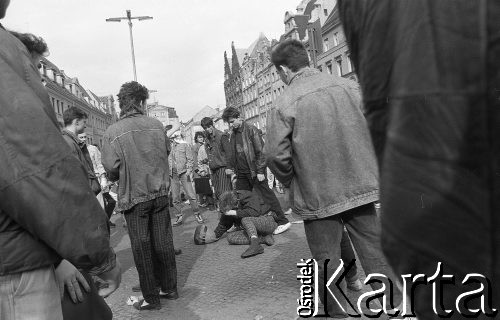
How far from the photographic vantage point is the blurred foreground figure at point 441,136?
2.87ft

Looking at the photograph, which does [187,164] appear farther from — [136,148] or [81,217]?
[81,217]

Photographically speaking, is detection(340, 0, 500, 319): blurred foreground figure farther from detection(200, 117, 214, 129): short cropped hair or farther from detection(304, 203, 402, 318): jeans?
detection(200, 117, 214, 129): short cropped hair

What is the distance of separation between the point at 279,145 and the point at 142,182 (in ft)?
6.13

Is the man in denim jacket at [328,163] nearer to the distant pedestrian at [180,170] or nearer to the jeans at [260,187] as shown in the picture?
the jeans at [260,187]

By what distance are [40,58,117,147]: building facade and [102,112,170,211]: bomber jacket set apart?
1669 inches

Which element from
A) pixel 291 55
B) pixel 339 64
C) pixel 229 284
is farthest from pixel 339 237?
pixel 339 64

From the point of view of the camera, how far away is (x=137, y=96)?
5.06 metres

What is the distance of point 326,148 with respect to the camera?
138 inches

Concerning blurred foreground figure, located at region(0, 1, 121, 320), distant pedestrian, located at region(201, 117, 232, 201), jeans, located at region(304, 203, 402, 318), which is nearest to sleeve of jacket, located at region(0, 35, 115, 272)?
blurred foreground figure, located at region(0, 1, 121, 320)

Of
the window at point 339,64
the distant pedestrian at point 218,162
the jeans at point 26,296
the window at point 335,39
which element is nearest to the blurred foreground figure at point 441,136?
the jeans at point 26,296

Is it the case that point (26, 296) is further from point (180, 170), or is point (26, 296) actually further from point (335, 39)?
point (335, 39)

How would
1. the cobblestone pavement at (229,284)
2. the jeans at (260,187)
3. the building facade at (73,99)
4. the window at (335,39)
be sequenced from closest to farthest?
the cobblestone pavement at (229,284) < the jeans at (260,187) < the window at (335,39) < the building facade at (73,99)

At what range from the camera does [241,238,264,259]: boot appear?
640cm

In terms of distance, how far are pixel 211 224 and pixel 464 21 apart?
9.60m
